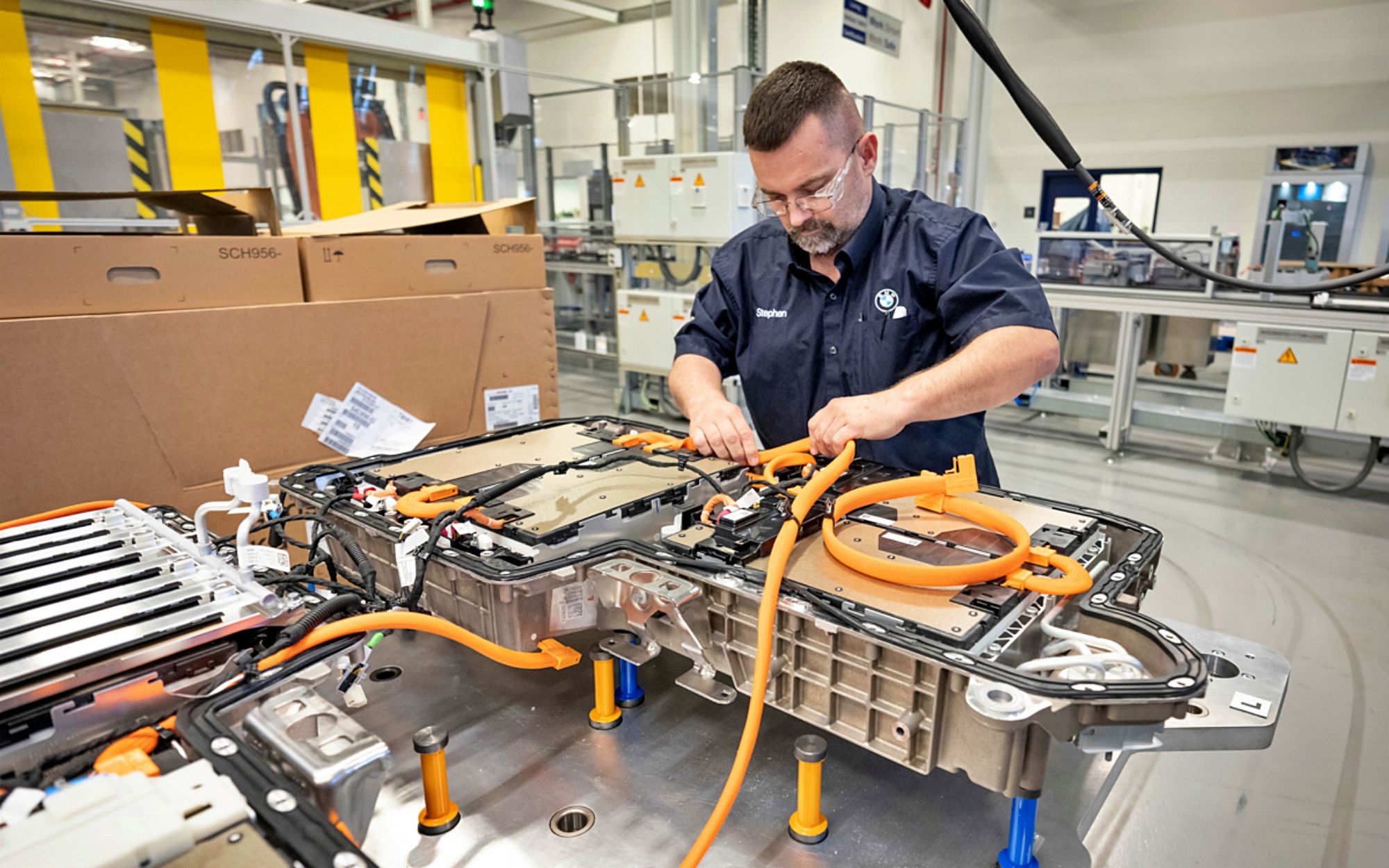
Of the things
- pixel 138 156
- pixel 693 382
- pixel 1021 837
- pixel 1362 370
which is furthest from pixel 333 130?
pixel 1362 370

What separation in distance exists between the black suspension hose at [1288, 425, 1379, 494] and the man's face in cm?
354

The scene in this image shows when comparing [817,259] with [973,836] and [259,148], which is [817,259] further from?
[259,148]

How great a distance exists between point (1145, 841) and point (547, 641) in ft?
2.44

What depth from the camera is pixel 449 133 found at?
16.4 ft

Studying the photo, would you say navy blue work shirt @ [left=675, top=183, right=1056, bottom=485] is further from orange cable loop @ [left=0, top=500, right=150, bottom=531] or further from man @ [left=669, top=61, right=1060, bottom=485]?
orange cable loop @ [left=0, top=500, right=150, bottom=531]

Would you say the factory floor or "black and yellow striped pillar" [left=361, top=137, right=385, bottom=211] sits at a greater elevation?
"black and yellow striped pillar" [left=361, top=137, right=385, bottom=211]

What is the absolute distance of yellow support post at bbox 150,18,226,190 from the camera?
3.83m

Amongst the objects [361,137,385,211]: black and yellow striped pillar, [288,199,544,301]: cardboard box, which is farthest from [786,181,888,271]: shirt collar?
[361,137,385,211]: black and yellow striped pillar

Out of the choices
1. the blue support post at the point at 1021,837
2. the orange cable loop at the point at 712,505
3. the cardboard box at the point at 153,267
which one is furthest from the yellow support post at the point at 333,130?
the blue support post at the point at 1021,837

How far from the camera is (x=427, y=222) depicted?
1.68 m

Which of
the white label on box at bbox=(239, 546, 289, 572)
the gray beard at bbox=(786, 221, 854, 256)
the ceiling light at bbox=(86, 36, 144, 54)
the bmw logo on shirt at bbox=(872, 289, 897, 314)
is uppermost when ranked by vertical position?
the ceiling light at bbox=(86, 36, 144, 54)

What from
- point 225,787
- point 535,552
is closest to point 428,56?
point 535,552

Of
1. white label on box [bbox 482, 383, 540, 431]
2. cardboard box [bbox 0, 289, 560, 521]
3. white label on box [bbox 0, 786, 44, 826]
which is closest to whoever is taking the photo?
white label on box [bbox 0, 786, 44, 826]

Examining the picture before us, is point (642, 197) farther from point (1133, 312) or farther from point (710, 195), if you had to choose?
point (1133, 312)
